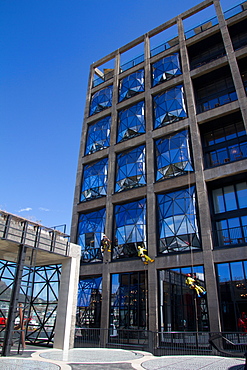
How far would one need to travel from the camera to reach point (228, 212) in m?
21.5

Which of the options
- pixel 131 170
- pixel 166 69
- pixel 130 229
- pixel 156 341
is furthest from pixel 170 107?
pixel 156 341

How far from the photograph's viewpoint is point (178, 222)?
20.9 metres

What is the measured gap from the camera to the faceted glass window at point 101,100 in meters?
31.6

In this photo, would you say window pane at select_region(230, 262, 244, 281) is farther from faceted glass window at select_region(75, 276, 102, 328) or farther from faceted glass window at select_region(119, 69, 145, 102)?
faceted glass window at select_region(119, 69, 145, 102)

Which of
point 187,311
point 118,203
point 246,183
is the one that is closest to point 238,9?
point 246,183

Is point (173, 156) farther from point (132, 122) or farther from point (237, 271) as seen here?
point (237, 271)

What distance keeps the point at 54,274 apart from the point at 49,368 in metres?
9.93

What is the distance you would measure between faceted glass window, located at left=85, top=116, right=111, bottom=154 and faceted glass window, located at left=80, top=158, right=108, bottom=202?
6.06 ft

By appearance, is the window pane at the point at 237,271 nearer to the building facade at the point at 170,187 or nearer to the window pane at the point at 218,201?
the building facade at the point at 170,187

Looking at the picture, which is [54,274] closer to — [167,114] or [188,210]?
[188,210]

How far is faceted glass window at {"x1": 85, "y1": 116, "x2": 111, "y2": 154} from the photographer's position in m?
29.3

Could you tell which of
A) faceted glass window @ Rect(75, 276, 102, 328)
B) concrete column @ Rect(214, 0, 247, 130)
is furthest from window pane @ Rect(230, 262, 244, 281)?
faceted glass window @ Rect(75, 276, 102, 328)

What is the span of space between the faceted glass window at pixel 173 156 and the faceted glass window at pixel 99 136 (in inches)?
274

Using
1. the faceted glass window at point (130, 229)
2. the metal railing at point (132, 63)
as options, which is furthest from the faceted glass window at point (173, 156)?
the metal railing at point (132, 63)
